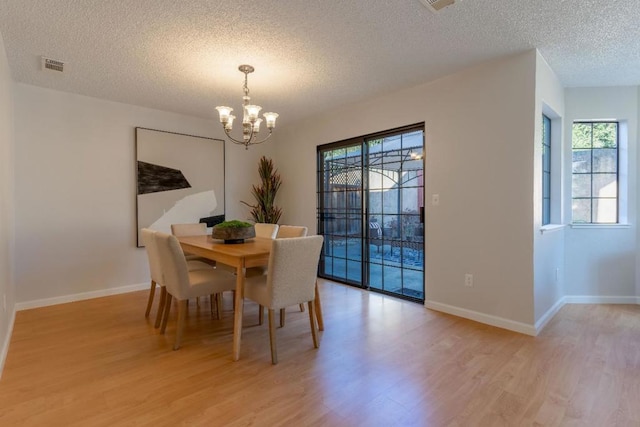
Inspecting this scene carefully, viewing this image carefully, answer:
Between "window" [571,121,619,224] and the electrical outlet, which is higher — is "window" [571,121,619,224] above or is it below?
above

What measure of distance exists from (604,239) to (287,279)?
359 cm

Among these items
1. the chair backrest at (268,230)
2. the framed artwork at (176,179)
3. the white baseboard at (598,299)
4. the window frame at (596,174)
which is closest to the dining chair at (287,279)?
the chair backrest at (268,230)

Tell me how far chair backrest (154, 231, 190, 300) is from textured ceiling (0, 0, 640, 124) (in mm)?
1512

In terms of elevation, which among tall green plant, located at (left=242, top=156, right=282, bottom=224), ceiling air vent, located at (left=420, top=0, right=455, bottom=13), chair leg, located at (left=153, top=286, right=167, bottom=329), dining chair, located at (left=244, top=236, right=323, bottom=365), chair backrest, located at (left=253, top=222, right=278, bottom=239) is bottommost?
chair leg, located at (left=153, top=286, right=167, bottom=329)

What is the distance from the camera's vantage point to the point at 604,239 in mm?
3566

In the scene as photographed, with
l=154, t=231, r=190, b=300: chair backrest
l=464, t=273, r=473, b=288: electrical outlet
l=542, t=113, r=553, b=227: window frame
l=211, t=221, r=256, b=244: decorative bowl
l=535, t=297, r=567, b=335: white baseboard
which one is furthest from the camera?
l=542, t=113, r=553, b=227: window frame

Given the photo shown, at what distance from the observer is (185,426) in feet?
5.24

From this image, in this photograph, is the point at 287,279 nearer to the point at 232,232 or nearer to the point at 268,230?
the point at 232,232

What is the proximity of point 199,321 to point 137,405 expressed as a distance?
129cm

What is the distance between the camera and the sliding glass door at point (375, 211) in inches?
143

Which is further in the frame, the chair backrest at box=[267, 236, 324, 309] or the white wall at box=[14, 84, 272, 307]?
the white wall at box=[14, 84, 272, 307]

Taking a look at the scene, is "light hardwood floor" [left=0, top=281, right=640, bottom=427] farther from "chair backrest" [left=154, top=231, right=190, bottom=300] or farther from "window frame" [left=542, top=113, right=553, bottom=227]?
"window frame" [left=542, top=113, right=553, bottom=227]

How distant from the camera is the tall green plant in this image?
5.12m

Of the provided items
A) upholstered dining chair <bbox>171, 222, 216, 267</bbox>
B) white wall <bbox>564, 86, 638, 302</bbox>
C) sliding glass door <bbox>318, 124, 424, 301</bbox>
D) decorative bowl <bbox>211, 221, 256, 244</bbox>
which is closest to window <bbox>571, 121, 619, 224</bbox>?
white wall <bbox>564, 86, 638, 302</bbox>
